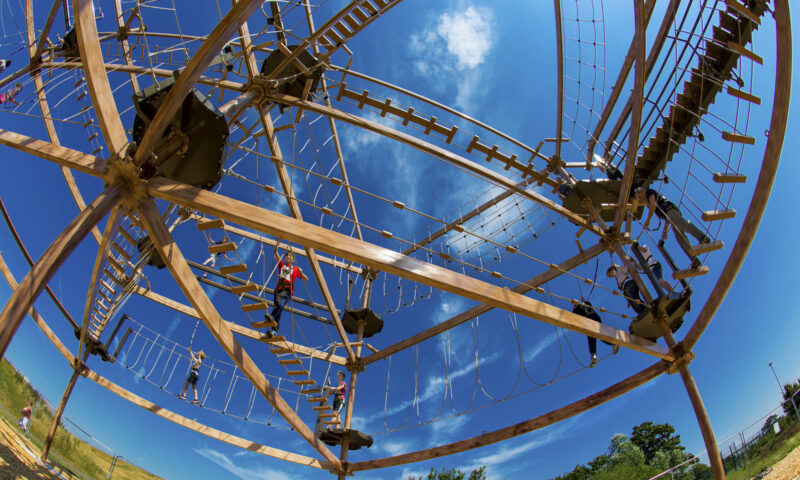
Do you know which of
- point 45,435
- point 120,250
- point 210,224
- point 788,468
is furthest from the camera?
point 45,435

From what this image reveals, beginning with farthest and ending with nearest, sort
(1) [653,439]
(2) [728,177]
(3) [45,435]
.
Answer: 1. (1) [653,439]
2. (3) [45,435]
3. (2) [728,177]

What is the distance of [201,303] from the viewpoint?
23.4 ft

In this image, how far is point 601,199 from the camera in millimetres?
11430

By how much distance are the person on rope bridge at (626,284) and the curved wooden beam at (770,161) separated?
1.51 metres

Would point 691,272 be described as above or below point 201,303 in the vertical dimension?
above

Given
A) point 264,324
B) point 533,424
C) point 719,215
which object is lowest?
point 533,424

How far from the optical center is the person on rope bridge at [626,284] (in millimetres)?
9625

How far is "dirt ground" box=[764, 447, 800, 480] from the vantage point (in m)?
8.52

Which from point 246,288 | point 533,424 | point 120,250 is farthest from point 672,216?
point 120,250

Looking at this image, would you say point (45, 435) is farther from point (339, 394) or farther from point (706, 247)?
point (706, 247)

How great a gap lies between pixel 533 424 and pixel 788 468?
18.6 ft

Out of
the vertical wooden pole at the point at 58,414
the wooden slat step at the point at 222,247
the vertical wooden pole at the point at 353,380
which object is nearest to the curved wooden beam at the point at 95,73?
the wooden slat step at the point at 222,247

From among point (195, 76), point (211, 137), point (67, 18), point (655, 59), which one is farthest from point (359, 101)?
point (67, 18)

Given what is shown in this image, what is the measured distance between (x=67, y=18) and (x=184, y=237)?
13485 millimetres
